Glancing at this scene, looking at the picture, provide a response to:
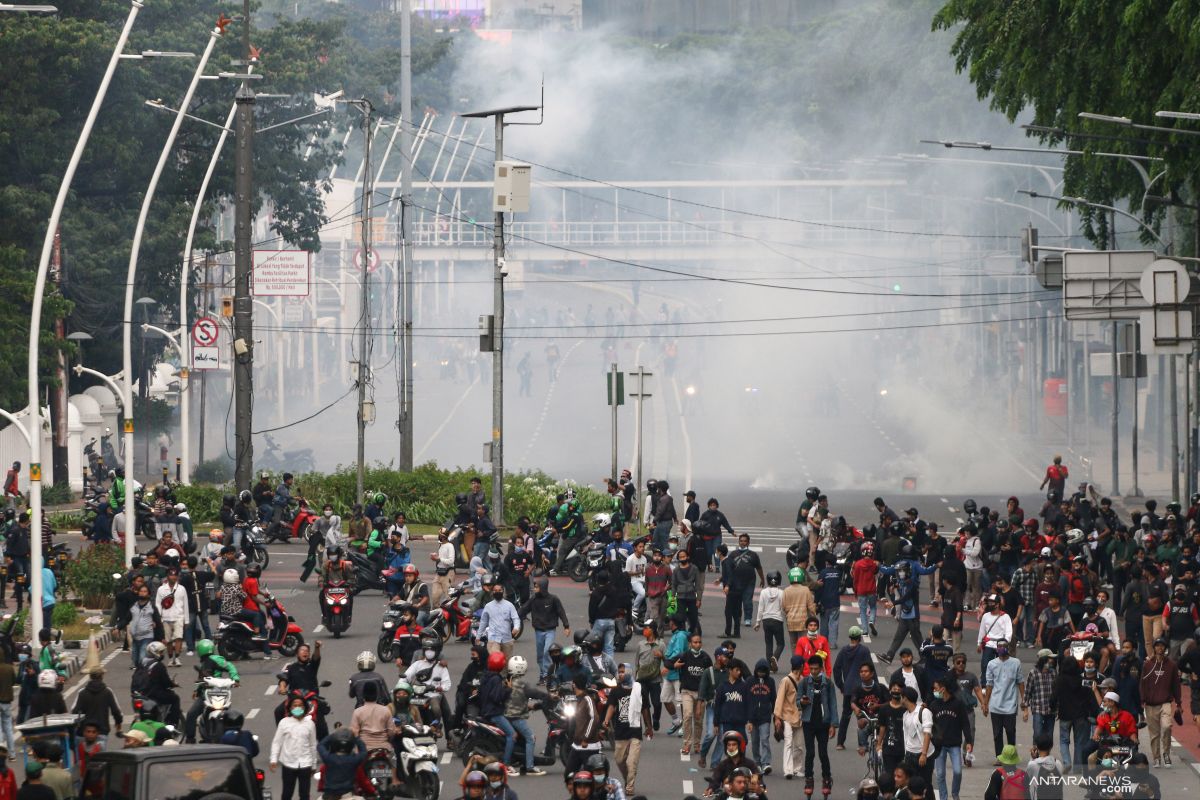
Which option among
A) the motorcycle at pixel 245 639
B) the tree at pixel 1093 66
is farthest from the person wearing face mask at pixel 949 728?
the tree at pixel 1093 66

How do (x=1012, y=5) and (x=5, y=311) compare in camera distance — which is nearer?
(x=1012, y=5)

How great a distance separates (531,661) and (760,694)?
7169 millimetres

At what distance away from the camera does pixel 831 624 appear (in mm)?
25766

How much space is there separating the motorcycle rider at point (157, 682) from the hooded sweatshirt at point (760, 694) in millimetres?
5622

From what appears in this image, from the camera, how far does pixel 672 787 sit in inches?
750

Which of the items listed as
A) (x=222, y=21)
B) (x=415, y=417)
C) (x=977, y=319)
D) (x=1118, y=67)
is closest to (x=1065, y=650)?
(x=1118, y=67)

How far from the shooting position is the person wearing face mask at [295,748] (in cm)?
1758

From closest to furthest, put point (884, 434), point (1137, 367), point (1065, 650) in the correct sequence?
point (1065, 650)
point (1137, 367)
point (884, 434)

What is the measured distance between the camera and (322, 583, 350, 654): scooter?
87.8 feet

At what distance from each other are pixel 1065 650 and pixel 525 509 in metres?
20.6

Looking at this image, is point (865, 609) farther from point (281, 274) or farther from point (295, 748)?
point (281, 274)

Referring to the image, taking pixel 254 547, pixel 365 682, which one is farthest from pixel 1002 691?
pixel 254 547

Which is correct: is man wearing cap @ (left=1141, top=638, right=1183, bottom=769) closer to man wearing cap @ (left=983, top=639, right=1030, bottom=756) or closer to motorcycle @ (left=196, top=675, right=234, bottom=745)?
man wearing cap @ (left=983, top=639, right=1030, bottom=756)

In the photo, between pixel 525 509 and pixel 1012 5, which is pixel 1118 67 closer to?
Result: pixel 1012 5
